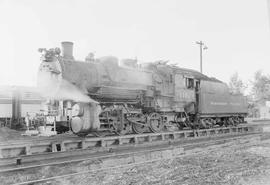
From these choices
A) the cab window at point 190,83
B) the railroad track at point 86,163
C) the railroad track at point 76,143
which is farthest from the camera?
the cab window at point 190,83

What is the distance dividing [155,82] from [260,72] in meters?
36.5

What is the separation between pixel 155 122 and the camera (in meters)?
13.5

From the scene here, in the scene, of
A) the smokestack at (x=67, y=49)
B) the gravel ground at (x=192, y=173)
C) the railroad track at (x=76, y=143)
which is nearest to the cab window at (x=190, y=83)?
the railroad track at (x=76, y=143)

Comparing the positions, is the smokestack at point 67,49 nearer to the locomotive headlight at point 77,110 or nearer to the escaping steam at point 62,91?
the escaping steam at point 62,91

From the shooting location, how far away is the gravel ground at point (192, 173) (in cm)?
559

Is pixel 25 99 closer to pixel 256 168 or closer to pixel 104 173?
pixel 104 173

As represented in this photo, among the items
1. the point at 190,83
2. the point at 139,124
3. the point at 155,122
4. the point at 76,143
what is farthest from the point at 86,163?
the point at 190,83

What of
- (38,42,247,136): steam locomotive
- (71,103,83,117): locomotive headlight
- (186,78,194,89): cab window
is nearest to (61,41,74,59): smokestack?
(38,42,247,136): steam locomotive

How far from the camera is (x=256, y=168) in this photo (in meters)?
6.59

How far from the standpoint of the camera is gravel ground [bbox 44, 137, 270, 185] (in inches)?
220

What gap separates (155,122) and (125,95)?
7.48 ft

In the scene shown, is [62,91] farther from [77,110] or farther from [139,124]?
[139,124]

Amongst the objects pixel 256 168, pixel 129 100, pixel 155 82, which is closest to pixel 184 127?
pixel 155 82

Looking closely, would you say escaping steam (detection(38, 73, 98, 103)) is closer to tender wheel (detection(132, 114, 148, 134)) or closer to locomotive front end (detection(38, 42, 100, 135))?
locomotive front end (detection(38, 42, 100, 135))
